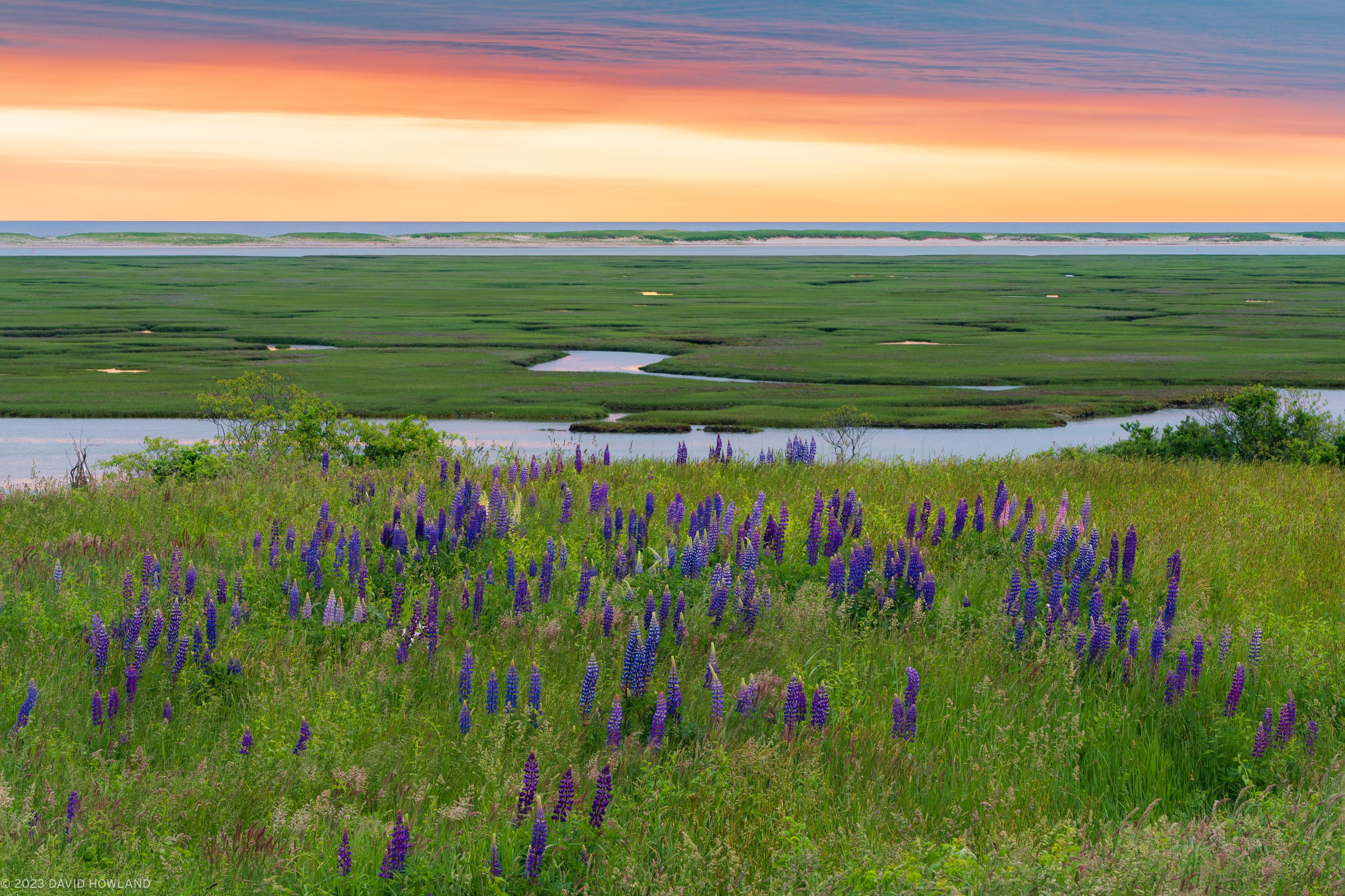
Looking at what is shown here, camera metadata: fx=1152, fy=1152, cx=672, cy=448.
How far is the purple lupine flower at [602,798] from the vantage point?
386 centimetres

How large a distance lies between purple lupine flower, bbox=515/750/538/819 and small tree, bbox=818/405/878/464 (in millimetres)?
16415

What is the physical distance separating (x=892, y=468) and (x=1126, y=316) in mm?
51004

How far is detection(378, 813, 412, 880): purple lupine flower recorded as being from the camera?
3.60m

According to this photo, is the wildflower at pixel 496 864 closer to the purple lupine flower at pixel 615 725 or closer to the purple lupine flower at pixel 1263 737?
the purple lupine flower at pixel 615 725

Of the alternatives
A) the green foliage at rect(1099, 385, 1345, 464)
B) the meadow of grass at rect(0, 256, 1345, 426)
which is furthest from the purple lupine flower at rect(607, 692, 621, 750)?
the meadow of grass at rect(0, 256, 1345, 426)

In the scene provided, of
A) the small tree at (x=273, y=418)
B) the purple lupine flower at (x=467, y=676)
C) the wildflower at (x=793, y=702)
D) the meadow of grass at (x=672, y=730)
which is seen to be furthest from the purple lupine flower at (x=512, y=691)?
the small tree at (x=273, y=418)

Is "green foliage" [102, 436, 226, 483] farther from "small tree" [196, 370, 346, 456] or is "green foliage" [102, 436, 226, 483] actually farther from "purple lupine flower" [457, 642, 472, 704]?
"purple lupine flower" [457, 642, 472, 704]

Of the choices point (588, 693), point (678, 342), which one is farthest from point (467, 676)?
point (678, 342)

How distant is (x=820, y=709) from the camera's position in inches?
196

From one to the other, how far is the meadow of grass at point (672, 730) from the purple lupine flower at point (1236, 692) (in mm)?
106

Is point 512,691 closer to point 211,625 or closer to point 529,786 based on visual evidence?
point 529,786

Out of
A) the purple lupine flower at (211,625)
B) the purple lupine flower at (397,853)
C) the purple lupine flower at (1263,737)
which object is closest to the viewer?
the purple lupine flower at (397,853)

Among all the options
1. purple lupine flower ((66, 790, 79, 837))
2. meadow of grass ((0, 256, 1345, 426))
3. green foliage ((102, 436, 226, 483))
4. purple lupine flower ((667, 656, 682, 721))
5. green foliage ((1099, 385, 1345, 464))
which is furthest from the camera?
meadow of grass ((0, 256, 1345, 426))

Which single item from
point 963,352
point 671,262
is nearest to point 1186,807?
point 963,352
